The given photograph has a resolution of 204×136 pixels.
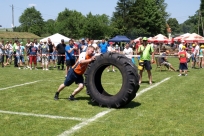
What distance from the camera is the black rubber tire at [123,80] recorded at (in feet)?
23.3

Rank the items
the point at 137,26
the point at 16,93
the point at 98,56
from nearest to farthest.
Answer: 1. the point at 98,56
2. the point at 16,93
3. the point at 137,26

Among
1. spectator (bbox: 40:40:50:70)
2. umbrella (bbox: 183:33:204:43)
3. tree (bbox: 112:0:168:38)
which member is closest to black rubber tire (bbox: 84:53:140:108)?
spectator (bbox: 40:40:50:70)

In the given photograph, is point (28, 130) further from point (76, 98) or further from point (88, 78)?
point (76, 98)

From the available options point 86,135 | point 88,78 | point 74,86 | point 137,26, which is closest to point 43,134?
point 86,135

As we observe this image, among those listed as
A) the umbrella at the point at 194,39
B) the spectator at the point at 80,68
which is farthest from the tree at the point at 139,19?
the spectator at the point at 80,68

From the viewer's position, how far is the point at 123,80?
7.29m

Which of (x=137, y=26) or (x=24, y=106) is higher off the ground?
(x=137, y=26)

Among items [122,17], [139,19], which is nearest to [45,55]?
[139,19]

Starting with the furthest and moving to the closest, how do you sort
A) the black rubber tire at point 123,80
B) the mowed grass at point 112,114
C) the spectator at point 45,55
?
the spectator at point 45,55 → the black rubber tire at point 123,80 → the mowed grass at point 112,114

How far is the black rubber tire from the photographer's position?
280 inches

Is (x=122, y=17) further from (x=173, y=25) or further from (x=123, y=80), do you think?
(x=123, y=80)

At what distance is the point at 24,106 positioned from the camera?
24.4 feet

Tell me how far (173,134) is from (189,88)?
215 inches

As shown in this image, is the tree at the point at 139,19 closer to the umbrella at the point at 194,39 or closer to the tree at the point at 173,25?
the umbrella at the point at 194,39
